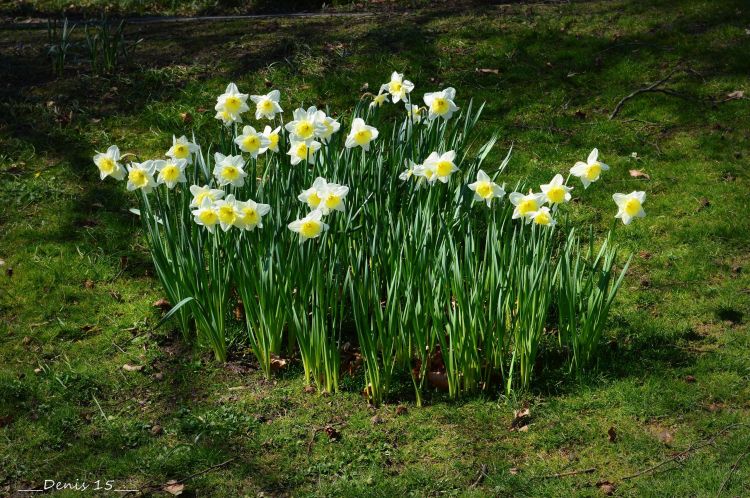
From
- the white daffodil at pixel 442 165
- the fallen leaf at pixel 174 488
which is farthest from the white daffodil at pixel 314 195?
the fallen leaf at pixel 174 488

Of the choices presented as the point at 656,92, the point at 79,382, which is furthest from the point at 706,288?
the point at 79,382

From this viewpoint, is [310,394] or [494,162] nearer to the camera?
[310,394]

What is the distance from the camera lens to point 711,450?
11.0ft

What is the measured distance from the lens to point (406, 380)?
3.97 m

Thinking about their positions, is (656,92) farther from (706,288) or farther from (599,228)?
(706,288)

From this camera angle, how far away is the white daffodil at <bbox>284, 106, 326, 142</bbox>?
12.7 feet

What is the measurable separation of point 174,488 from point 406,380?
118cm

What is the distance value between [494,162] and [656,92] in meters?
1.62

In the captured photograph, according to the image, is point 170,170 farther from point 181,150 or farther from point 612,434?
point 612,434

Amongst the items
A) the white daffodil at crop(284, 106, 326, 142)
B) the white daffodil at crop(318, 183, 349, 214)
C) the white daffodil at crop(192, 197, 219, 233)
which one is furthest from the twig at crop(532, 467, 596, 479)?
the white daffodil at crop(284, 106, 326, 142)

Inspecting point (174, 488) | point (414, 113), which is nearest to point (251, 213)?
point (174, 488)

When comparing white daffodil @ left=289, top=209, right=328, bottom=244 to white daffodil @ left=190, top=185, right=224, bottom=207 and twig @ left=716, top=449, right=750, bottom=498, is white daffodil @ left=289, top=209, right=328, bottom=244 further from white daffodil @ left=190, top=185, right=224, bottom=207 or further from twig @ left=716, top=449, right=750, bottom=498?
twig @ left=716, top=449, right=750, bottom=498

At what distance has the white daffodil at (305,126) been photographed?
3.88m

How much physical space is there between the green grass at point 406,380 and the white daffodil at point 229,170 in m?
0.93
